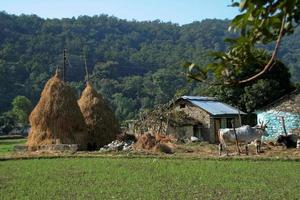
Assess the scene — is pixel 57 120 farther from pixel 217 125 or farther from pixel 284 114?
pixel 284 114

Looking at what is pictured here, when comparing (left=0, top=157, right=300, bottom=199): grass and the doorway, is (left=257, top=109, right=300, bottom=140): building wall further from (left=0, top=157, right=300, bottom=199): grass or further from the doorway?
(left=0, top=157, right=300, bottom=199): grass

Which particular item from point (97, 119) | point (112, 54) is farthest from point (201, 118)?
point (112, 54)

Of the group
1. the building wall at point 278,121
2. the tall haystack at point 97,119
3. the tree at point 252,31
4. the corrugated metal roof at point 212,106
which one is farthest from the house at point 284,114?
the tree at point 252,31

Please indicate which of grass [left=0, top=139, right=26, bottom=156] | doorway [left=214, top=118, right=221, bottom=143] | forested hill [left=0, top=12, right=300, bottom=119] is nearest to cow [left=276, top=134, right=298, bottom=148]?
doorway [left=214, top=118, right=221, bottom=143]

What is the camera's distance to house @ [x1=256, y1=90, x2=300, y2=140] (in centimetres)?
3525

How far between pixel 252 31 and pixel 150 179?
41.3 feet

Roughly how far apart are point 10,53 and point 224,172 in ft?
326

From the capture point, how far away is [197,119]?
127 ft

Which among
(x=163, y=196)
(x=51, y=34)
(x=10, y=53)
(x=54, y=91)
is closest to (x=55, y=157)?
(x=54, y=91)

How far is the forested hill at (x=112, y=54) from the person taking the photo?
96125mm

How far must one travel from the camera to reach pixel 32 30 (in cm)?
12888

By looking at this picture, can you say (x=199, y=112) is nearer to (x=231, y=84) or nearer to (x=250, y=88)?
Answer: (x=250, y=88)

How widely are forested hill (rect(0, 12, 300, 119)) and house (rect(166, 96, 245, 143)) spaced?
2912 centimetres

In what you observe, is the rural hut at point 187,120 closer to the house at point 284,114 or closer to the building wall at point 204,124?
the building wall at point 204,124
